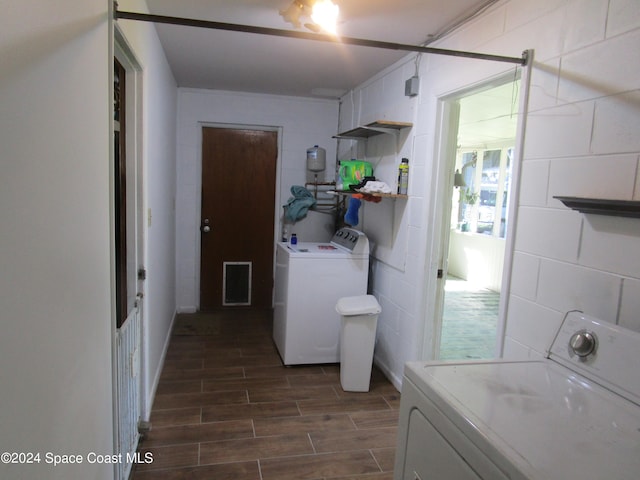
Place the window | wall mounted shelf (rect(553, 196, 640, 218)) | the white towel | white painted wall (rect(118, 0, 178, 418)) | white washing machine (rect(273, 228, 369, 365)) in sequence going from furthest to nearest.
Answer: the window → white washing machine (rect(273, 228, 369, 365)) → the white towel → white painted wall (rect(118, 0, 178, 418)) → wall mounted shelf (rect(553, 196, 640, 218))

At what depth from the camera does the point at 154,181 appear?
9.01 ft

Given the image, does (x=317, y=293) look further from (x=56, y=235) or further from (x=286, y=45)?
(x=56, y=235)

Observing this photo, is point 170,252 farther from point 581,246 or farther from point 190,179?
point 581,246

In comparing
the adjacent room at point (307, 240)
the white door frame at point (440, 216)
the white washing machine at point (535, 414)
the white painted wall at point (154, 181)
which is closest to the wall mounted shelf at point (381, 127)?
the adjacent room at point (307, 240)

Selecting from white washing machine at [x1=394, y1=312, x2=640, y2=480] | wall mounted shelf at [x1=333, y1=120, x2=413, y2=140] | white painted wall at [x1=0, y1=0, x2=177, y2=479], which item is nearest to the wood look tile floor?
white painted wall at [x1=0, y1=0, x2=177, y2=479]

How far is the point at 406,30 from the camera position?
2594mm

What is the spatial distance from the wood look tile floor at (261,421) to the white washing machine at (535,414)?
40.0 inches

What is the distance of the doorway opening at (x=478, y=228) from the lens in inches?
169

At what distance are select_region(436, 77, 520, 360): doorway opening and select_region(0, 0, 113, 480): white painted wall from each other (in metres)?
3.19

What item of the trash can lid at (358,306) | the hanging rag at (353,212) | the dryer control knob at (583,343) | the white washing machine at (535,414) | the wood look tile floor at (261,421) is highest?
the hanging rag at (353,212)

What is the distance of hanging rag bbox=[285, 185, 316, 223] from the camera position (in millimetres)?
4559

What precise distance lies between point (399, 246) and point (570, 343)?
70.9 inches

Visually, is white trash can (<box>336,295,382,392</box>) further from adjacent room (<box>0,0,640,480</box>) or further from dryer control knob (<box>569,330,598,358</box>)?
dryer control knob (<box>569,330,598,358</box>)

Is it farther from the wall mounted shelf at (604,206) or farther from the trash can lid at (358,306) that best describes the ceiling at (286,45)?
the trash can lid at (358,306)
